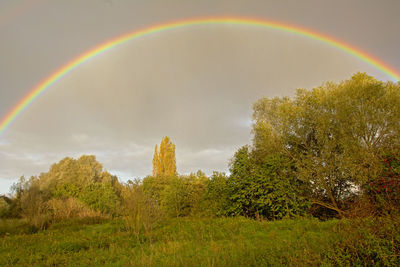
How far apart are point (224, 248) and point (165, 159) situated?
Answer: 35.6 metres

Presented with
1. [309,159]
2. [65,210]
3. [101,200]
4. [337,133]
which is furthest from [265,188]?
[101,200]

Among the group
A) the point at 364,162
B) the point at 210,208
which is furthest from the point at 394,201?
the point at 210,208

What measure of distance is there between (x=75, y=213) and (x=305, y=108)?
67.2 ft

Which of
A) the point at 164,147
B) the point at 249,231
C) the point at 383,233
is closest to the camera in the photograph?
the point at 383,233

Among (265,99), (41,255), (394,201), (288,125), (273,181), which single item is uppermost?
(265,99)

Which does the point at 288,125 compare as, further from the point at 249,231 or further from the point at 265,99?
the point at 249,231

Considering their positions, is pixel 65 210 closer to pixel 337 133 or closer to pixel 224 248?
pixel 224 248

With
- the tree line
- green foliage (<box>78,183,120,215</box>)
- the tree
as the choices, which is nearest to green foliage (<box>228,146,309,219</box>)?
the tree line

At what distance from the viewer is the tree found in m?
41.5

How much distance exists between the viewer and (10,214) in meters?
26.1

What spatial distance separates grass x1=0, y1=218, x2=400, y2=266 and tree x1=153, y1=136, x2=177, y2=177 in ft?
92.9

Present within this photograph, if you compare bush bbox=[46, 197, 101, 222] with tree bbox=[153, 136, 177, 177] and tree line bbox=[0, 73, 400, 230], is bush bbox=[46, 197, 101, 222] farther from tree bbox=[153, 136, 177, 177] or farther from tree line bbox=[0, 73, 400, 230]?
tree bbox=[153, 136, 177, 177]

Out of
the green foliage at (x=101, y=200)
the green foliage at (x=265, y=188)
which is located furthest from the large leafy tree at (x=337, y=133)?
the green foliage at (x=101, y=200)

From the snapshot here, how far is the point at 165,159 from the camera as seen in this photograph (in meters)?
41.9
